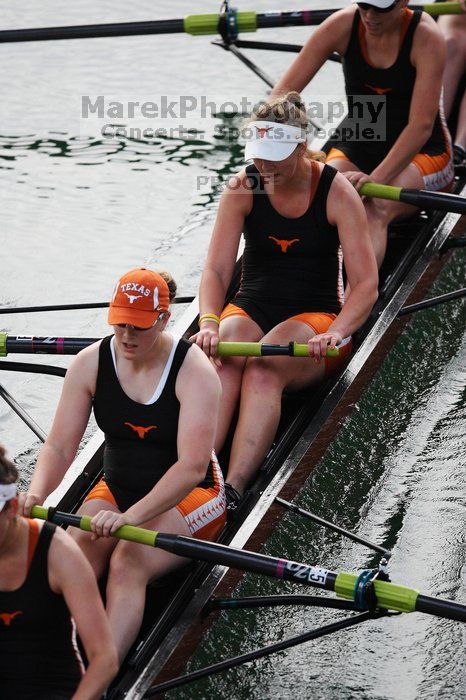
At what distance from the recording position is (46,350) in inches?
150

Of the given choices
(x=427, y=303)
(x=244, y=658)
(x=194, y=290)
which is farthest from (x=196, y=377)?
(x=194, y=290)

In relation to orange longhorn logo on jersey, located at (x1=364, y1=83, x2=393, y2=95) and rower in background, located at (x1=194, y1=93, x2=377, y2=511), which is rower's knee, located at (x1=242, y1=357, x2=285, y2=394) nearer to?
rower in background, located at (x1=194, y1=93, x2=377, y2=511)

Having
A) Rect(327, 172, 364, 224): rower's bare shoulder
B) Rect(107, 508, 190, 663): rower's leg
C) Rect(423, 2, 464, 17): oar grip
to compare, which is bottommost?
Rect(107, 508, 190, 663): rower's leg

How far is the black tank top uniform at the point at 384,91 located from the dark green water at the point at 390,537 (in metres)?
0.76

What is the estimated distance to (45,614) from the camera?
2.46 metres

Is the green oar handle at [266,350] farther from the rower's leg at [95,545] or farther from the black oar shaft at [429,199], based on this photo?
the black oar shaft at [429,199]

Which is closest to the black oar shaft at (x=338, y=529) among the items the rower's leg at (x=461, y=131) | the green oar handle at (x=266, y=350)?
the green oar handle at (x=266, y=350)

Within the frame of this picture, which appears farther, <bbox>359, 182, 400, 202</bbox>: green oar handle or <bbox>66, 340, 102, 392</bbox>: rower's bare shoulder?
<bbox>359, 182, 400, 202</bbox>: green oar handle

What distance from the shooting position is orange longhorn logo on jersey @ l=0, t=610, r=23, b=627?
2.47 metres

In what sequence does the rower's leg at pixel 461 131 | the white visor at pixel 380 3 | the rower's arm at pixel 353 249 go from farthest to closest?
the rower's leg at pixel 461 131
the white visor at pixel 380 3
the rower's arm at pixel 353 249

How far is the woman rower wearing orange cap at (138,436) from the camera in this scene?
115 inches

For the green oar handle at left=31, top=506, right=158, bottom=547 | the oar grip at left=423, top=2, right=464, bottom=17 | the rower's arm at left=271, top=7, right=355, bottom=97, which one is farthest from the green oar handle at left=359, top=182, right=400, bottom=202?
the green oar handle at left=31, top=506, right=158, bottom=547

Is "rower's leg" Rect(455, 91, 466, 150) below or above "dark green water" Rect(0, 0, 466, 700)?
above

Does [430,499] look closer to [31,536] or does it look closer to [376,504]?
[376,504]
